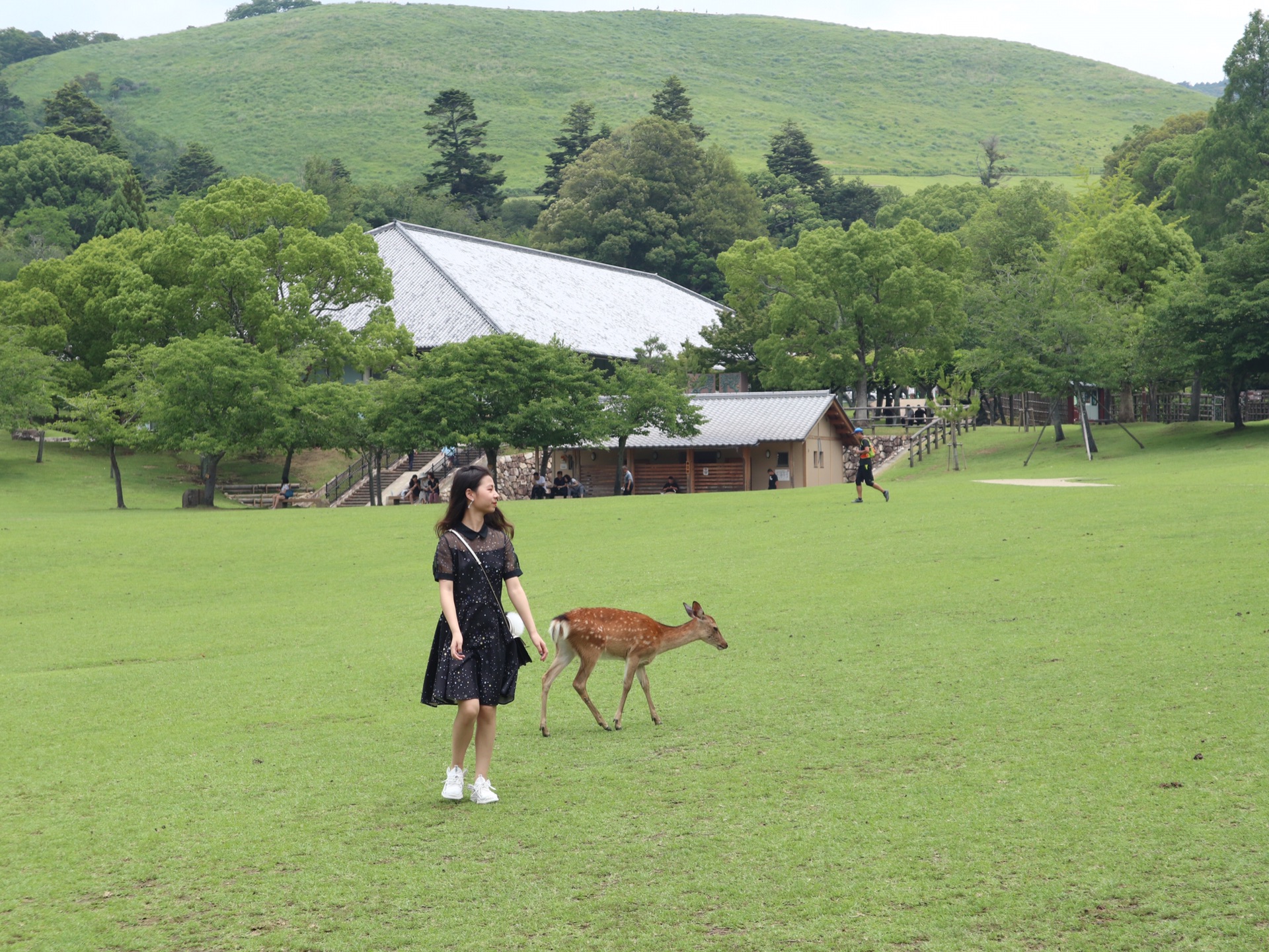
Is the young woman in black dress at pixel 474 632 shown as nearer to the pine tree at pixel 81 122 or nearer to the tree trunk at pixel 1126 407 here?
the tree trunk at pixel 1126 407

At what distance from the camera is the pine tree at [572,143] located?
→ 4513 inches

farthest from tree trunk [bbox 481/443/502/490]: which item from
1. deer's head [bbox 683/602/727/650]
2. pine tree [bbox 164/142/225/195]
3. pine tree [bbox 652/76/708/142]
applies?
pine tree [bbox 652/76/708/142]

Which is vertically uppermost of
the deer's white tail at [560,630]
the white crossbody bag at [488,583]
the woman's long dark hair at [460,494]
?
the woman's long dark hair at [460,494]

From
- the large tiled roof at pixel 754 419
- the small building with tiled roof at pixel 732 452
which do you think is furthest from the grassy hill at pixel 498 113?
the small building with tiled roof at pixel 732 452

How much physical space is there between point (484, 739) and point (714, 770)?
5.88 feet

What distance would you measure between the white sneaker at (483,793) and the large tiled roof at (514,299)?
48292 mm

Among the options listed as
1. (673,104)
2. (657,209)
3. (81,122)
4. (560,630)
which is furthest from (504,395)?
(673,104)

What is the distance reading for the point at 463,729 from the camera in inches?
314

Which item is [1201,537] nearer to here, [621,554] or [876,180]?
Result: [621,554]

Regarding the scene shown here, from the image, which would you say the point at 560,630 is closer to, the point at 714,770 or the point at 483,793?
the point at 714,770

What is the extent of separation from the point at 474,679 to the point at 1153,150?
9519cm

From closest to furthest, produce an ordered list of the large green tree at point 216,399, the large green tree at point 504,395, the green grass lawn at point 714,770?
the green grass lawn at point 714,770, the large green tree at point 216,399, the large green tree at point 504,395

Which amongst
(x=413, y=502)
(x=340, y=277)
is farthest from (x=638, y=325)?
(x=413, y=502)

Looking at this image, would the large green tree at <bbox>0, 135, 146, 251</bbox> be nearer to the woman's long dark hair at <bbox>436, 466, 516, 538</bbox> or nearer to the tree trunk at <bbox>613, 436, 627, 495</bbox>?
the tree trunk at <bbox>613, 436, 627, 495</bbox>
